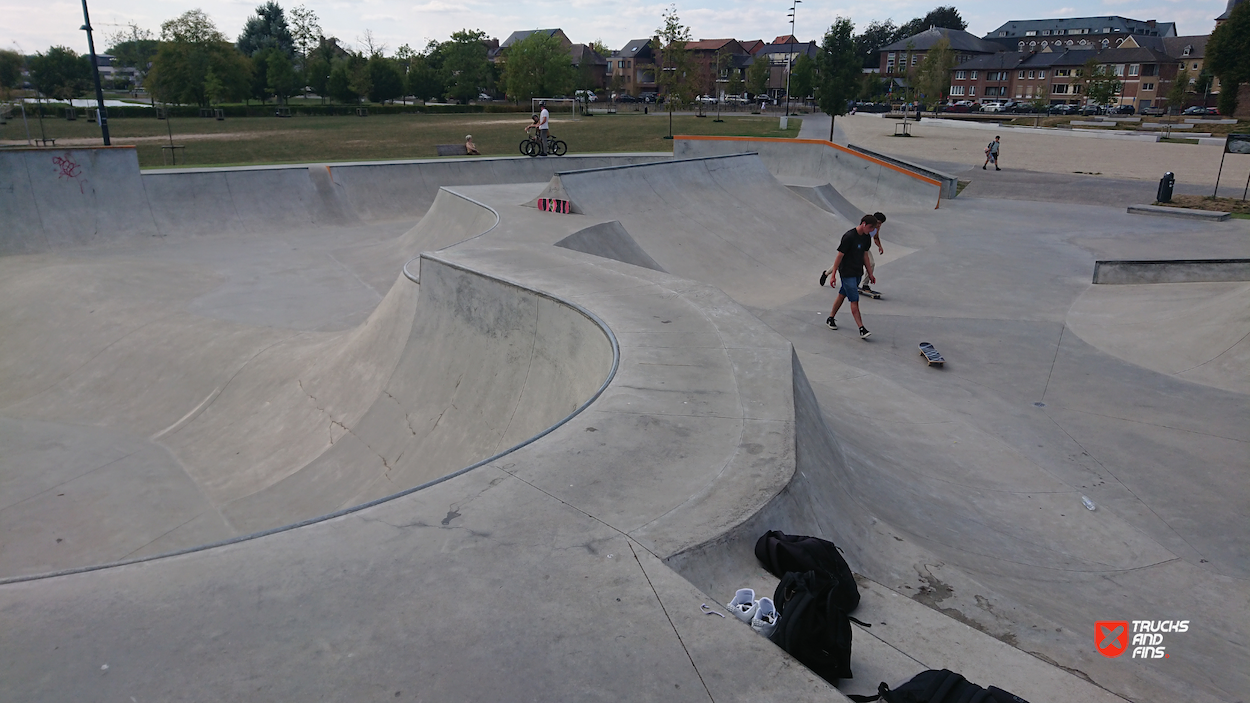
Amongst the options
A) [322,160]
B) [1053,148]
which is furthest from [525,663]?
[1053,148]

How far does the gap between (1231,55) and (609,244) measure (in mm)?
77940

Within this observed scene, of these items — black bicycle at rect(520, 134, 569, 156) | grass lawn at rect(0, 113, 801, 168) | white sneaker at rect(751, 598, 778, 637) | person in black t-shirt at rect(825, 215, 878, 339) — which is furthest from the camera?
grass lawn at rect(0, 113, 801, 168)

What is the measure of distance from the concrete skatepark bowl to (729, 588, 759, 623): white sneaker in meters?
0.19

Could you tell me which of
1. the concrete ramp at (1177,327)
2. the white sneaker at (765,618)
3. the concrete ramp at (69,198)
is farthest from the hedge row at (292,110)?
the white sneaker at (765,618)

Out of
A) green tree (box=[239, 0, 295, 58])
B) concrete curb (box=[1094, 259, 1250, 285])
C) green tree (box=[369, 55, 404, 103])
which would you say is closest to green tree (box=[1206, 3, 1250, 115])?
concrete curb (box=[1094, 259, 1250, 285])

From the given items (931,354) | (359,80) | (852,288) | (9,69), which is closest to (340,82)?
(359,80)

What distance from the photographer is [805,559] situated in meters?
3.72

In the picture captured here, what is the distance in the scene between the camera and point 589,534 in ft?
12.8

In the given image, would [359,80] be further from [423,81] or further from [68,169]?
[68,169]

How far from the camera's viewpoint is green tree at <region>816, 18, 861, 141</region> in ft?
132

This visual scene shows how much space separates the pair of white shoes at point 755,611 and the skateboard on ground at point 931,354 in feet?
23.7

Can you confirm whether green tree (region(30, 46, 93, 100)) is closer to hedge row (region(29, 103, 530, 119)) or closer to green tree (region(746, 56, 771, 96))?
hedge row (region(29, 103, 530, 119))

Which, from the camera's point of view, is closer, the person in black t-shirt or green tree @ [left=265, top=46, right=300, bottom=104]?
the person in black t-shirt

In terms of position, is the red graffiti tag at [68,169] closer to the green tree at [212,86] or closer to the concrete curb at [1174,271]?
the concrete curb at [1174,271]
